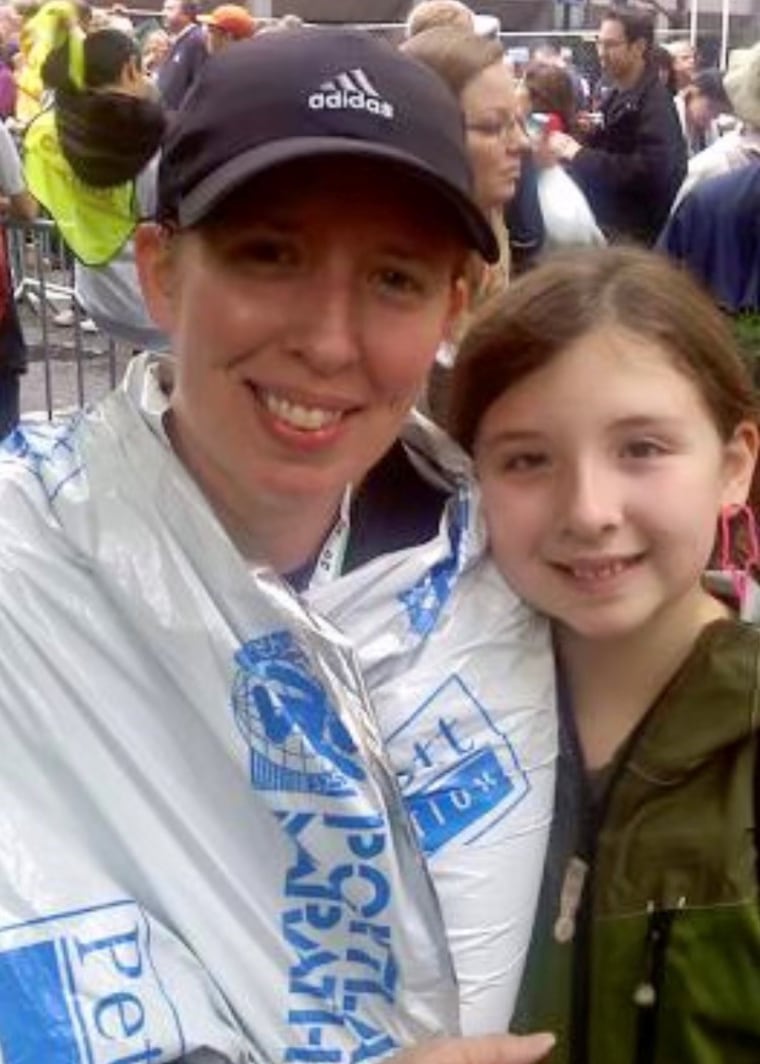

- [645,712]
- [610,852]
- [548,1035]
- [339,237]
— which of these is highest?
[339,237]

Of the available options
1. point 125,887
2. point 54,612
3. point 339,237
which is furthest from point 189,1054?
point 339,237

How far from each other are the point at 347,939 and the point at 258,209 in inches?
25.0

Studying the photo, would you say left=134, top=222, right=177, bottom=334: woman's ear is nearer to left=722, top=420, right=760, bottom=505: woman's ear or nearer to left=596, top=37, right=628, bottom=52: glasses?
left=722, top=420, right=760, bottom=505: woman's ear

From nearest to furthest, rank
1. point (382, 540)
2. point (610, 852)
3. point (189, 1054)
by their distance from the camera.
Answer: point (189, 1054) < point (610, 852) < point (382, 540)

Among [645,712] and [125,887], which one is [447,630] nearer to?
[645,712]

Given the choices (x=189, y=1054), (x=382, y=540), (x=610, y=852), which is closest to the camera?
(x=189, y=1054)

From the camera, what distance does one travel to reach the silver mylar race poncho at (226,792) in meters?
1.36

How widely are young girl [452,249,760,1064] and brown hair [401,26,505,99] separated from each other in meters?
2.57

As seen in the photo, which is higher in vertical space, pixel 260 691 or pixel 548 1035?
pixel 260 691

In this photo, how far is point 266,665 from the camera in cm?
145

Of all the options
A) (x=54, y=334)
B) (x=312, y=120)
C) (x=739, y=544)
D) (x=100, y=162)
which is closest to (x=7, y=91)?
(x=54, y=334)

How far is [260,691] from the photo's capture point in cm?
144

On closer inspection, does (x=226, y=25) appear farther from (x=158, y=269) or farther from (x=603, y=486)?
(x=603, y=486)

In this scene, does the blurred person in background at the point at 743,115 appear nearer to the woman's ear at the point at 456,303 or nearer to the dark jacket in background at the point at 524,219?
the dark jacket in background at the point at 524,219
